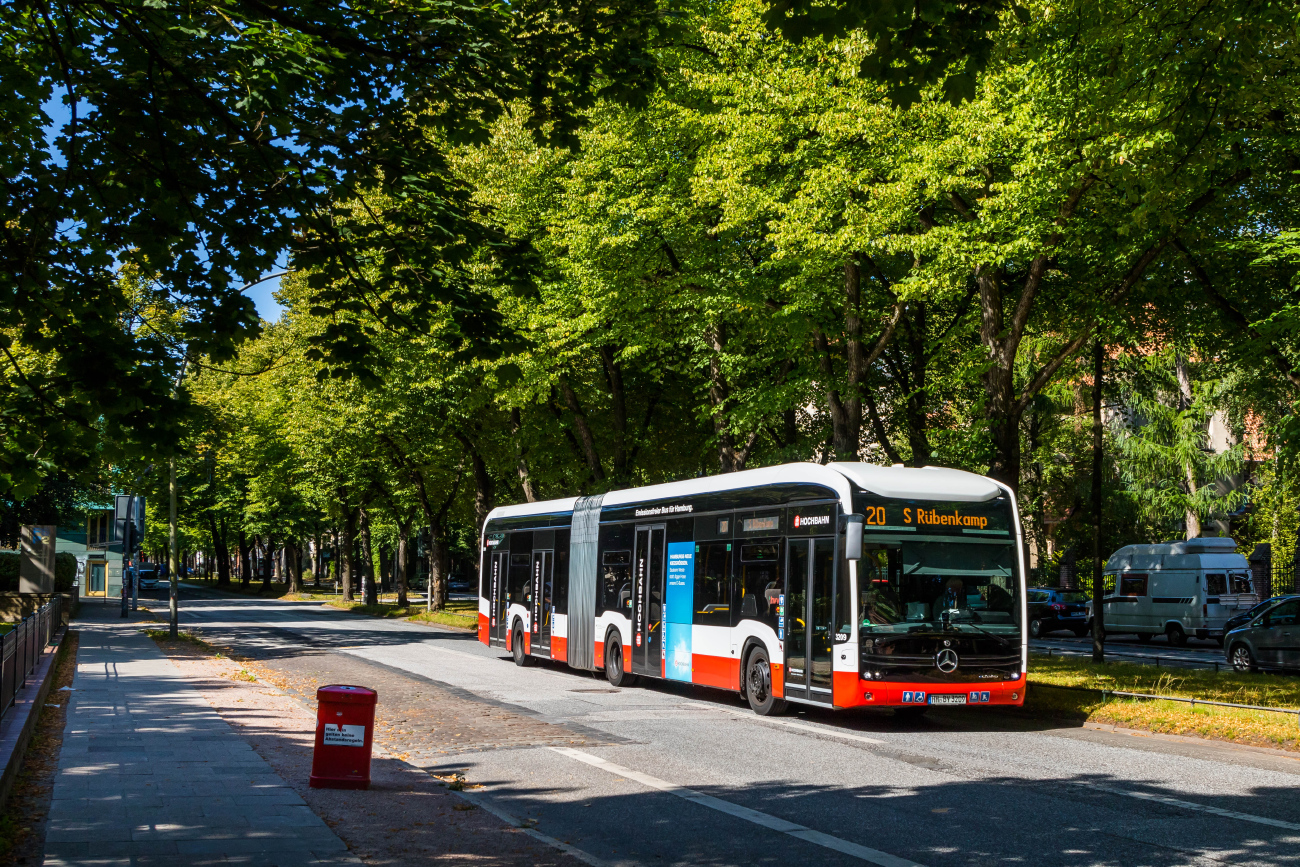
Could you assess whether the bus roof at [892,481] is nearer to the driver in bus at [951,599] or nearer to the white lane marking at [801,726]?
the driver in bus at [951,599]

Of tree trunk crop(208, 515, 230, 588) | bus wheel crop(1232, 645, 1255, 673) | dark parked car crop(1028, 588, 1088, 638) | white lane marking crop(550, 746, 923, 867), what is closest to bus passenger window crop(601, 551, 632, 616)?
white lane marking crop(550, 746, 923, 867)

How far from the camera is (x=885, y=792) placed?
9.93 metres

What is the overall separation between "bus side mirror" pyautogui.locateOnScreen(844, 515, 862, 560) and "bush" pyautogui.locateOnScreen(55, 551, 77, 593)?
33.8m

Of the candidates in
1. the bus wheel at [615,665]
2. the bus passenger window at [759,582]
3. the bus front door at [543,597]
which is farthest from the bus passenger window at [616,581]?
the bus passenger window at [759,582]

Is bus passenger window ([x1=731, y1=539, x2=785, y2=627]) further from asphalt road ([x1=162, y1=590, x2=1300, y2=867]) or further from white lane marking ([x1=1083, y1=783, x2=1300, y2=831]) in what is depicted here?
white lane marking ([x1=1083, y1=783, x2=1300, y2=831])

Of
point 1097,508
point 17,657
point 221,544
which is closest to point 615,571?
point 1097,508

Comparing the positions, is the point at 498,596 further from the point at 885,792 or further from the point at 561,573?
the point at 885,792

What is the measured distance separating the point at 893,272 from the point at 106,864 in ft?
66.4

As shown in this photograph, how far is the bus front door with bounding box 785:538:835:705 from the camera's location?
14.4 meters

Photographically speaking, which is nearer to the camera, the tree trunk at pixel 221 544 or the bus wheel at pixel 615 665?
the bus wheel at pixel 615 665

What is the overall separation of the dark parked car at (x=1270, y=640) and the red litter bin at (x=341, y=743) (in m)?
18.9

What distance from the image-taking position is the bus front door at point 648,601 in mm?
19062

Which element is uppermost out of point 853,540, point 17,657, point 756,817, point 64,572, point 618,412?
point 618,412

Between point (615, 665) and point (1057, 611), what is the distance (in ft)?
69.2
